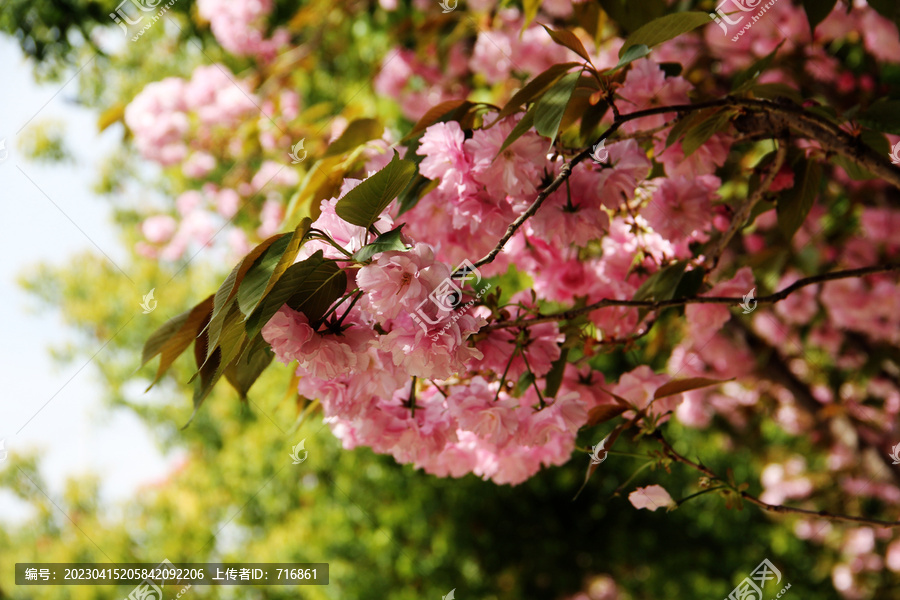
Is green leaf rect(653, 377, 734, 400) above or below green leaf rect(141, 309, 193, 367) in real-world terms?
below

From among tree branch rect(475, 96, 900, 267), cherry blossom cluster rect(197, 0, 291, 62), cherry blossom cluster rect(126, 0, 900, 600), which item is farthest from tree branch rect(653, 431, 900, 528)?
cherry blossom cluster rect(197, 0, 291, 62)

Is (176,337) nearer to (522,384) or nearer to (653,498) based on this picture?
(522,384)

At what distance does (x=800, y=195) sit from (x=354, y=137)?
533mm

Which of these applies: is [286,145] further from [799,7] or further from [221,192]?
[799,7]

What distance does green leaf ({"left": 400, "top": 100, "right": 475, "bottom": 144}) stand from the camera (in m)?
0.66

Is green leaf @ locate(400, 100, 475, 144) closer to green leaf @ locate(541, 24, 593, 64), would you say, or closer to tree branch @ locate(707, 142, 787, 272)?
green leaf @ locate(541, 24, 593, 64)

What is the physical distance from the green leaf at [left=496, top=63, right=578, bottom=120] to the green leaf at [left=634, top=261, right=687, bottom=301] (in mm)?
264

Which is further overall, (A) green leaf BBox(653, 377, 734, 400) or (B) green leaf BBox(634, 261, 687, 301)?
(B) green leaf BBox(634, 261, 687, 301)

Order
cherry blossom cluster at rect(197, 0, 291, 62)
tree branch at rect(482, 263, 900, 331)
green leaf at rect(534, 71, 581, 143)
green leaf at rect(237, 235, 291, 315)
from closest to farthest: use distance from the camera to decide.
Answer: green leaf at rect(237, 235, 291, 315)
green leaf at rect(534, 71, 581, 143)
tree branch at rect(482, 263, 900, 331)
cherry blossom cluster at rect(197, 0, 291, 62)

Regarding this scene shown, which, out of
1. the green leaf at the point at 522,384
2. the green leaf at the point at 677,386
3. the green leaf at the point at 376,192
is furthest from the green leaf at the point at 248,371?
the green leaf at the point at 677,386

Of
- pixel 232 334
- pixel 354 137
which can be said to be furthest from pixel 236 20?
pixel 232 334

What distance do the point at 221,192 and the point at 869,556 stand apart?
3621mm

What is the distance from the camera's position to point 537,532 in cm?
295

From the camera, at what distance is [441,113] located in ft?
2.19
